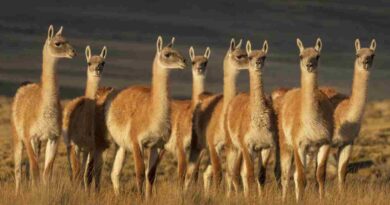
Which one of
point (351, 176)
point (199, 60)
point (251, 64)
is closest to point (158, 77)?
point (251, 64)

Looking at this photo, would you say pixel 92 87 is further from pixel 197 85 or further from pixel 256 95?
pixel 256 95

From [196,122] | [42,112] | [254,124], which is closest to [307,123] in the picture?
[254,124]

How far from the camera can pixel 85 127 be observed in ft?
63.4

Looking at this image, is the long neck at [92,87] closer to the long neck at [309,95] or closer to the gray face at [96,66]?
the gray face at [96,66]

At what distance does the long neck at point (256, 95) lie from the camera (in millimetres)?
18125

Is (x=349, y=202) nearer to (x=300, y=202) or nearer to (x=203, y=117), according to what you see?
(x=300, y=202)

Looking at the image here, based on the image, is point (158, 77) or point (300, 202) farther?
point (158, 77)

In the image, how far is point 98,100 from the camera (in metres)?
20.2

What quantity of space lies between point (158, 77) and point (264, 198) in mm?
3131

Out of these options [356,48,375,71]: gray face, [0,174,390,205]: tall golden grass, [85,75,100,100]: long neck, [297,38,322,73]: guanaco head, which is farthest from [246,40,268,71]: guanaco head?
[85,75,100,100]: long neck

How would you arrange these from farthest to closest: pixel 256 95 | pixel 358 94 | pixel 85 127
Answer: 1. pixel 358 94
2. pixel 85 127
3. pixel 256 95

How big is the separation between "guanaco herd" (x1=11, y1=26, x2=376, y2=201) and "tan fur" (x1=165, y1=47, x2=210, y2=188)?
0.02m

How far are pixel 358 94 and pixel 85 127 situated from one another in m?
4.20

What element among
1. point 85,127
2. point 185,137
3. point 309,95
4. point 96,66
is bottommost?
point 185,137
